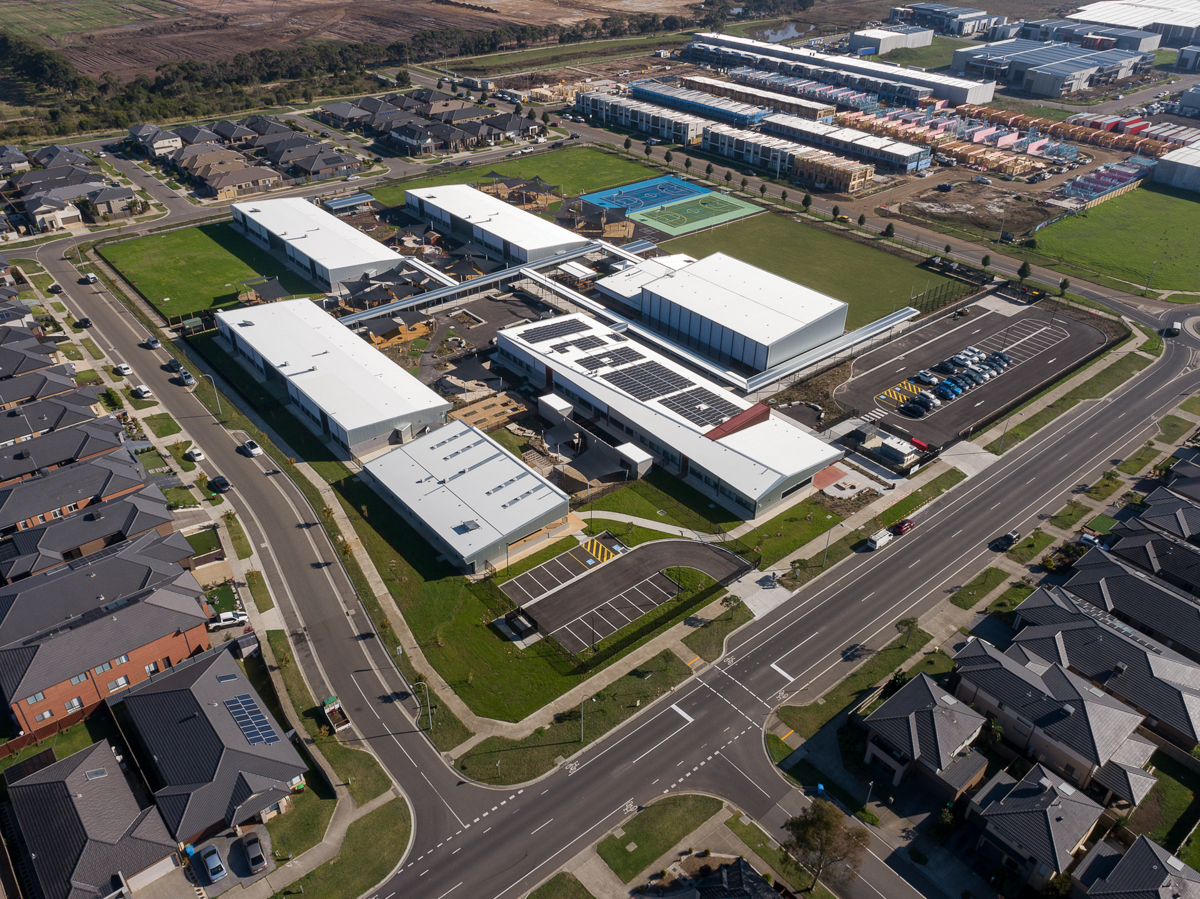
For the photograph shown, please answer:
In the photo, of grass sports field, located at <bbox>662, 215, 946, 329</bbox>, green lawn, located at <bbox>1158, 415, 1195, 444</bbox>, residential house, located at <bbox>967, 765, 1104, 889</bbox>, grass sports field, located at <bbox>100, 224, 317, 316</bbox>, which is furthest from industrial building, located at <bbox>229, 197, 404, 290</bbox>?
green lawn, located at <bbox>1158, 415, 1195, 444</bbox>

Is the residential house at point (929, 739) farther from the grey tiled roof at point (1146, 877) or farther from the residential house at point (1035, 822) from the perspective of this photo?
the grey tiled roof at point (1146, 877)

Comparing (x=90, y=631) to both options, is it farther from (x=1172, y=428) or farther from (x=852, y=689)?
(x=1172, y=428)

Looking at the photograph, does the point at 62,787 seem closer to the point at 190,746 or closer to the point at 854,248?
the point at 190,746

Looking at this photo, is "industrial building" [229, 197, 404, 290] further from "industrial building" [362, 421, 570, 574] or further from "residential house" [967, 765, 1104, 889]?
"residential house" [967, 765, 1104, 889]

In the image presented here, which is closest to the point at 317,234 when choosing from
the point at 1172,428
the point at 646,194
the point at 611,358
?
the point at 611,358

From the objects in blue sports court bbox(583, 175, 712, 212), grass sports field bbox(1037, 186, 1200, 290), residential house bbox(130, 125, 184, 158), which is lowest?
grass sports field bbox(1037, 186, 1200, 290)

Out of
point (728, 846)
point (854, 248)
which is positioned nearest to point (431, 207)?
point (854, 248)
